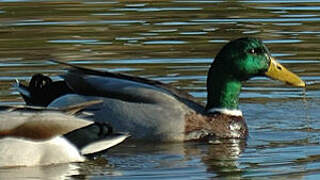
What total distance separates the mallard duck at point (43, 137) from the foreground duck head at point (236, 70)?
196 cm

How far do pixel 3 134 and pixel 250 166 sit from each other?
2052mm

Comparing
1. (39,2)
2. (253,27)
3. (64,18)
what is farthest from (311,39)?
(39,2)

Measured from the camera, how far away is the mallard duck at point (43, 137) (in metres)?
10.4

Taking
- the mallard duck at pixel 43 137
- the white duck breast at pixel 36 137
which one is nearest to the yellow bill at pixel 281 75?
the mallard duck at pixel 43 137

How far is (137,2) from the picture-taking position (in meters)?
21.0

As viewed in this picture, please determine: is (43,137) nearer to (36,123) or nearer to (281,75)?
(36,123)

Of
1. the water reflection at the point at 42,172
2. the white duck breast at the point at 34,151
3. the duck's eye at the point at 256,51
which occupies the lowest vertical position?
the water reflection at the point at 42,172

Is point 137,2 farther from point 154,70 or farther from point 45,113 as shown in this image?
point 45,113

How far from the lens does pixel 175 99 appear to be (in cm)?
1212

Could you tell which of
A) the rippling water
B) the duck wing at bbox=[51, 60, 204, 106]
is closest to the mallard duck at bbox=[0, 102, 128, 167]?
the rippling water

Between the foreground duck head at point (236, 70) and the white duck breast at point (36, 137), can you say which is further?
the foreground duck head at point (236, 70)

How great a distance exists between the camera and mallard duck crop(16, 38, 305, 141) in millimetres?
12016

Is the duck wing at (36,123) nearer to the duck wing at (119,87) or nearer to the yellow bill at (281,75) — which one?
the duck wing at (119,87)

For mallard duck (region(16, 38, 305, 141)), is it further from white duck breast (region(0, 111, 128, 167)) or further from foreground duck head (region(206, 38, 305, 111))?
white duck breast (region(0, 111, 128, 167))
